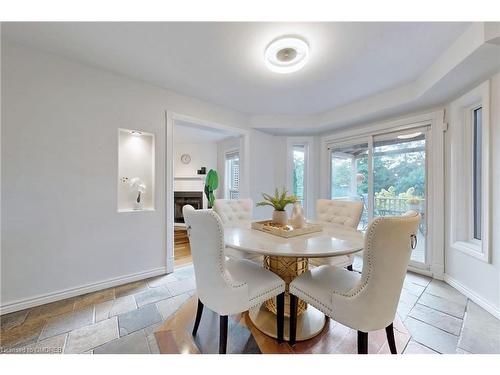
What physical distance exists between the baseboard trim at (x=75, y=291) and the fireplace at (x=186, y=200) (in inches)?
109

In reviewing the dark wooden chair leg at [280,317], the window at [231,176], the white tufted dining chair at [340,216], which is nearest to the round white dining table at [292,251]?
the dark wooden chair leg at [280,317]

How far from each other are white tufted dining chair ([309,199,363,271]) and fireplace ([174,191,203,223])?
3526 millimetres

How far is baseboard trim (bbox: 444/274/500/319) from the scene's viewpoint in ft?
5.66

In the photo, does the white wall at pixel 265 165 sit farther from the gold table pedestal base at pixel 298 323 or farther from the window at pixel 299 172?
the gold table pedestal base at pixel 298 323

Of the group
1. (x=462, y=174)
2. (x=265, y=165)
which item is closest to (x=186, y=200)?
(x=265, y=165)

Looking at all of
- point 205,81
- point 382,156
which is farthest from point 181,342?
point 382,156

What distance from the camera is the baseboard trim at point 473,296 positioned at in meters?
1.73

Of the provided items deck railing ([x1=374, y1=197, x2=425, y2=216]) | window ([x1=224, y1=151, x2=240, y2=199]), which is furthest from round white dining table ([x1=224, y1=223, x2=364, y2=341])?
window ([x1=224, y1=151, x2=240, y2=199])

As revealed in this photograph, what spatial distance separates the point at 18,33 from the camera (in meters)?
1.60

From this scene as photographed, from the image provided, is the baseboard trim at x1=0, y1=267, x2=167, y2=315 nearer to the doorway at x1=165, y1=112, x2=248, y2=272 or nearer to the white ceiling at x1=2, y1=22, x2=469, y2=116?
the doorway at x1=165, y1=112, x2=248, y2=272

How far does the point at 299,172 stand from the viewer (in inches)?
155

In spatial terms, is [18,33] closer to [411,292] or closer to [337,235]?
[337,235]

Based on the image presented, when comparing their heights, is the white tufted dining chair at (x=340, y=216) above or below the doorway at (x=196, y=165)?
below
